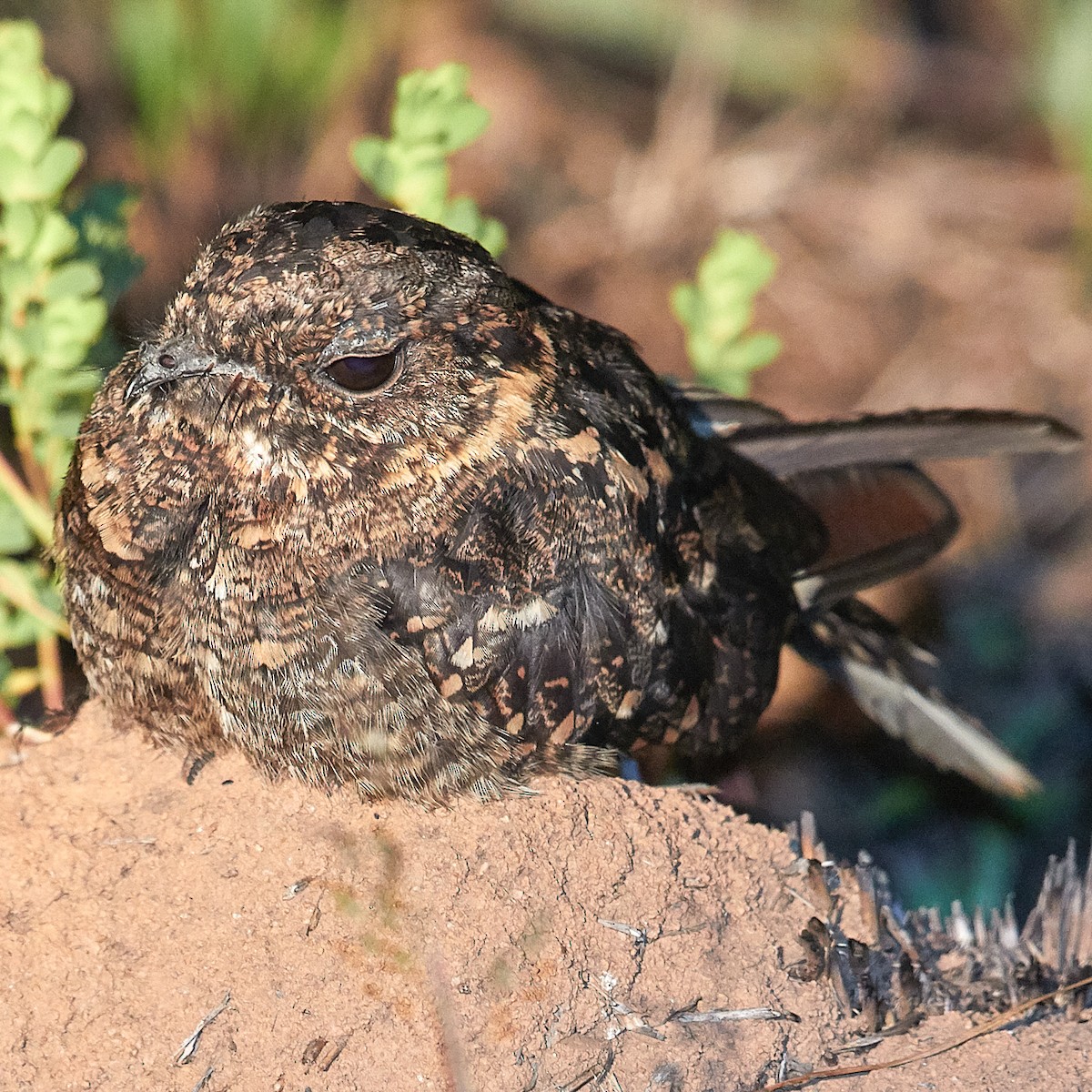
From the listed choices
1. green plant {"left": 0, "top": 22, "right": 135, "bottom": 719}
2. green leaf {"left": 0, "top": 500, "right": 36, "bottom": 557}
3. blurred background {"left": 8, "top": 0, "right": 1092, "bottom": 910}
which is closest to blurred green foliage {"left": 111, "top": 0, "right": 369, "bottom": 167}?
blurred background {"left": 8, "top": 0, "right": 1092, "bottom": 910}

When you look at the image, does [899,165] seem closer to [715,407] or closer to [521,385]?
[715,407]

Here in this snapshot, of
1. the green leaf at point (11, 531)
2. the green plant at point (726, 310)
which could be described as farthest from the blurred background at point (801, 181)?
the green leaf at point (11, 531)

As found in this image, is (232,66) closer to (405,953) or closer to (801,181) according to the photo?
(801,181)

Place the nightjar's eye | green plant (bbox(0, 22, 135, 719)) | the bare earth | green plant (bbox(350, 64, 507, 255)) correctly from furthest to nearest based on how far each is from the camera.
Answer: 1. green plant (bbox(350, 64, 507, 255))
2. green plant (bbox(0, 22, 135, 719))
3. the nightjar's eye
4. the bare earth

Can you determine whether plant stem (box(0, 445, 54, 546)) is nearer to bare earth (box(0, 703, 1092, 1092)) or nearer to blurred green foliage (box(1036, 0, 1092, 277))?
bare earth (box(0, 703, 1092, 1092))

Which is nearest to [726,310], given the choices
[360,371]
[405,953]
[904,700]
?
[904,700]

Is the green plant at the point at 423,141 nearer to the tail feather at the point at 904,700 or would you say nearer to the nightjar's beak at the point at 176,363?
the nightjar's beak at the point at 176,363

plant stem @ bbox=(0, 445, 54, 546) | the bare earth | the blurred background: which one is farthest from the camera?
the blurred background
